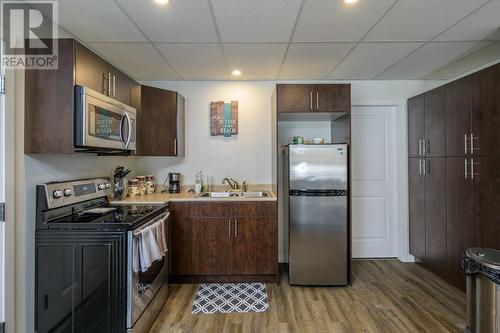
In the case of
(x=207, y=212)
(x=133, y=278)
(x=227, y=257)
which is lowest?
(x=227, y=257)

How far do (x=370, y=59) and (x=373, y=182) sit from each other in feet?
5.34

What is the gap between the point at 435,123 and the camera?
304 cm

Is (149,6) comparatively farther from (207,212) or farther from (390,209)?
(390,209)

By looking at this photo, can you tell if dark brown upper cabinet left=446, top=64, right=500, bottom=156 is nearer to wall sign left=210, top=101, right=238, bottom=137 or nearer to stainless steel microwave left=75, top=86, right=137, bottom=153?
wall sign left=210, top=101, right=238, bottom=137

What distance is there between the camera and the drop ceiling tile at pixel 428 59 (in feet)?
8.37

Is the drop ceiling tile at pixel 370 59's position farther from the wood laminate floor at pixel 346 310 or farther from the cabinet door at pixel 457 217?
the wood laminate floor at pixel 346 310

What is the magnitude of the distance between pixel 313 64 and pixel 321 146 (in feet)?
3.01

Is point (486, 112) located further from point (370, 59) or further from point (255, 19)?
point (255, 19)

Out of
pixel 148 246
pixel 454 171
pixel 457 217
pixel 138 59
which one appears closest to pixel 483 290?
pixel 457 217

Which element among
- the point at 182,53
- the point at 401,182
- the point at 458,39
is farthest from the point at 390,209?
the point at 182,53

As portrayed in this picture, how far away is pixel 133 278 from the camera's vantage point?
73.9 inches

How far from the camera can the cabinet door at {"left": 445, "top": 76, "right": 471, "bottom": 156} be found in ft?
8.51

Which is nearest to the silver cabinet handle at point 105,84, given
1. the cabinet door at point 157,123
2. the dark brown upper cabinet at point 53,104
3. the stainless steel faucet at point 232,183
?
the dark brown upper cabinet at point 53,104

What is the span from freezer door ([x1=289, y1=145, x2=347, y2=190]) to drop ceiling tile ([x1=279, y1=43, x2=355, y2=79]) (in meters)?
0.91
